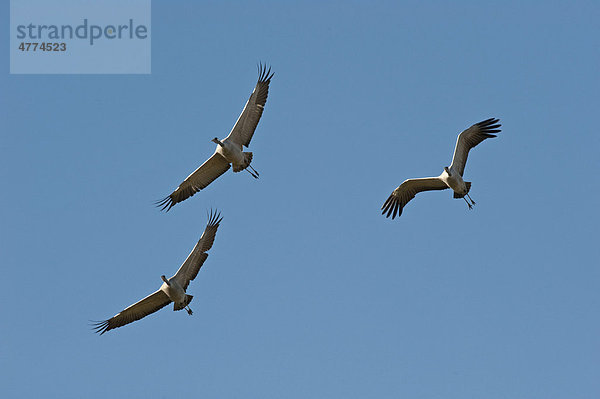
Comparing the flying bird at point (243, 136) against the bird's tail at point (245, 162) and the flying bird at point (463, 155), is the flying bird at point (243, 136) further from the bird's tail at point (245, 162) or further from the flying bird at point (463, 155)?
the flying bird at point (463, 155)

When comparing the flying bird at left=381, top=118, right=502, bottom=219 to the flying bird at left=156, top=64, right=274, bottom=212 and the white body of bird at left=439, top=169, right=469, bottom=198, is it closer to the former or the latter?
the white body of bird at left=439, top=169, right=469, bottom=198

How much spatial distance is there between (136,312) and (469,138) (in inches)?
387

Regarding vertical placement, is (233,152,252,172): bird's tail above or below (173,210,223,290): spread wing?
above

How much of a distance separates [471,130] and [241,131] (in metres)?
5.88

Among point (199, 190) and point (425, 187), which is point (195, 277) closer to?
point (199, 190)

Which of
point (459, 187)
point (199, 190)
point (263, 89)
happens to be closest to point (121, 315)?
point (199, 190)

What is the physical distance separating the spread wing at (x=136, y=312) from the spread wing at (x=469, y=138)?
27.1 feet

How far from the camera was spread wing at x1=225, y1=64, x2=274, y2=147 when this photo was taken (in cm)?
3128

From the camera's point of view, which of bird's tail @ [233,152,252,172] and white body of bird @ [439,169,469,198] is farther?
bird's tail @ [233,152,252,172]

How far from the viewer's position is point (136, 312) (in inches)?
1267

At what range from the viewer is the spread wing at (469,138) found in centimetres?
3080

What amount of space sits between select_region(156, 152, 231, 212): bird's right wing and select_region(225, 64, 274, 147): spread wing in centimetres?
83

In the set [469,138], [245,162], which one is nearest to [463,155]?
[469,138]

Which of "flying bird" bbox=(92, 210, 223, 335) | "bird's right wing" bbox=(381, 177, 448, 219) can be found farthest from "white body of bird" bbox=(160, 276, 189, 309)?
"bird's right wing" bbox=(381, 177, 448, 219)
